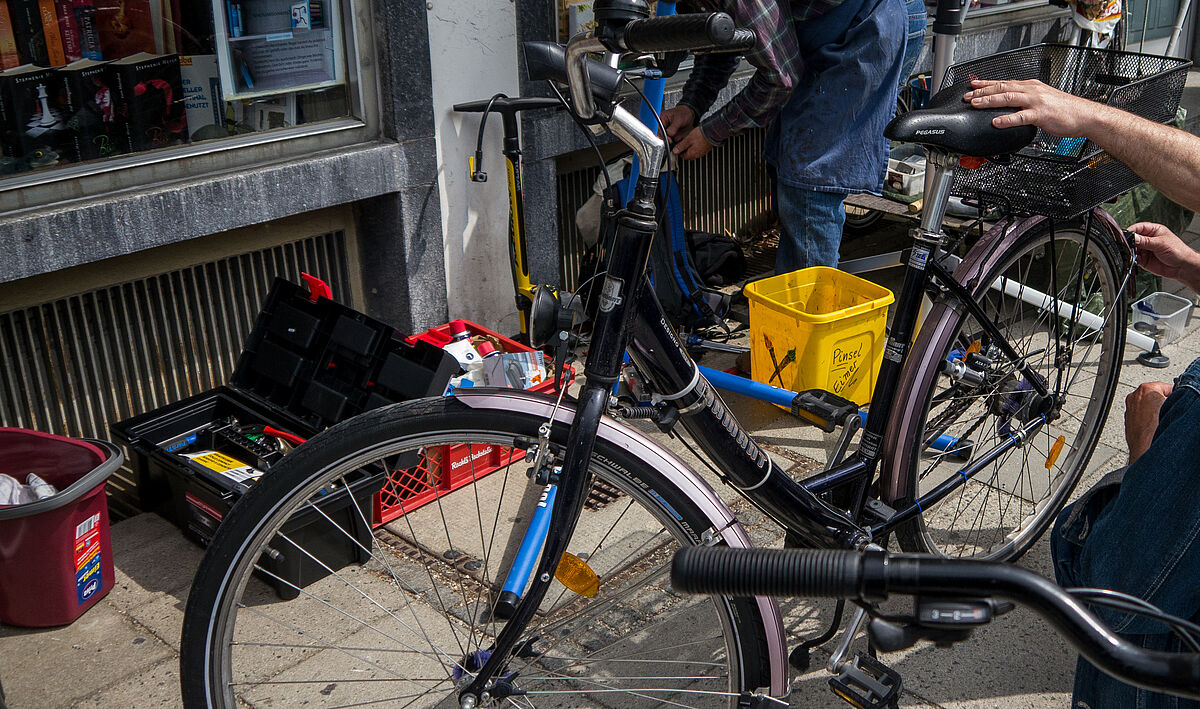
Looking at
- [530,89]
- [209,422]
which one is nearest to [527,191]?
[530,89]

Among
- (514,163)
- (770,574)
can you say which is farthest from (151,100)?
(770,574)

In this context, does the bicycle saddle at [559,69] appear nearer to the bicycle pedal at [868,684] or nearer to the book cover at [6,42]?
the bicycle pedal at [868,684]

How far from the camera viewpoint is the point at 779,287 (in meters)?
3.96

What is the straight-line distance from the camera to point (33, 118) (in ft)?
10.9

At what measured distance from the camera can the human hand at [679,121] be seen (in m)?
3.47

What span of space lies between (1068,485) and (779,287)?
1231mm

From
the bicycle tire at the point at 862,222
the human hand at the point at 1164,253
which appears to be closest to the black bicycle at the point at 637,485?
the human hand at the point at 1164,253

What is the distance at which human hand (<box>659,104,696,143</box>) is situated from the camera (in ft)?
11.4

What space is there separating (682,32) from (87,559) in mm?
2261

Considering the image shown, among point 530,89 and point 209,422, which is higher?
point 530,89

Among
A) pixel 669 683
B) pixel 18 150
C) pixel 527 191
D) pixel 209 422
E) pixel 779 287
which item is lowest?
pixel 669 683

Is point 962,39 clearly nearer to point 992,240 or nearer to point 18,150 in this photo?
point 992,240

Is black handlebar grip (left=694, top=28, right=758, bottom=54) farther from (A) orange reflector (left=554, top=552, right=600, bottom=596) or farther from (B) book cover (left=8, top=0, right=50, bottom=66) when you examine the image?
(B) book cover (left=8, top=0, right=50, bottom=66)

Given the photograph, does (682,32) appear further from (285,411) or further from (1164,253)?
(285,411)
